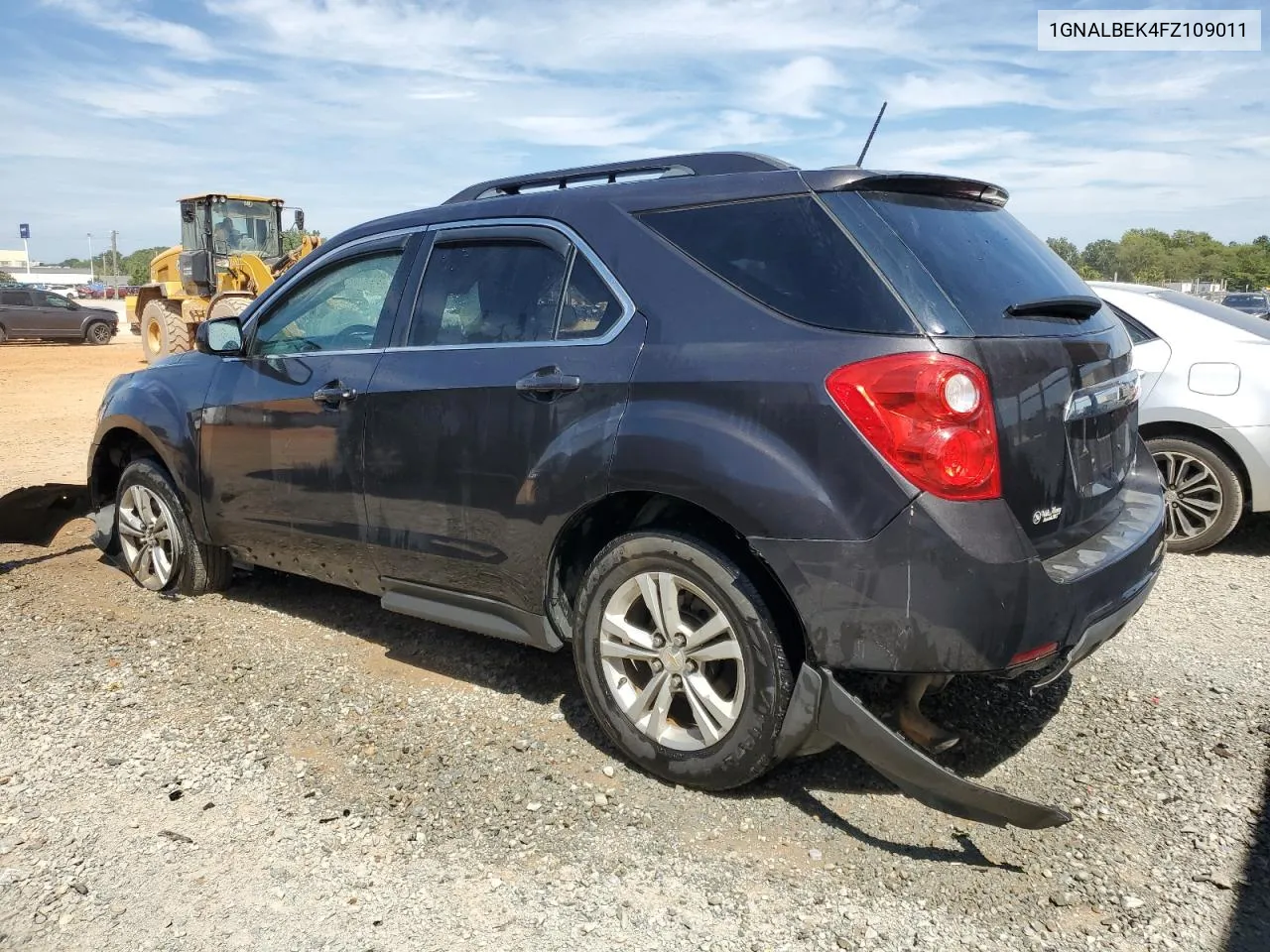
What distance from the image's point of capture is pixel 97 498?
5.75 meters

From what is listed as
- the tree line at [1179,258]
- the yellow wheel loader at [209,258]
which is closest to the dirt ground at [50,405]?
the yellow wheel loader at [209,258]

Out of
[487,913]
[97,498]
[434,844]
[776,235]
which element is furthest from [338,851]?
[97,498]

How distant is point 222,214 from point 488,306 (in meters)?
17.5

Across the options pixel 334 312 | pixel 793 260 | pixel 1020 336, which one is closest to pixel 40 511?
pixel 334 312

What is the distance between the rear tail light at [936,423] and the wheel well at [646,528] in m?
0.50

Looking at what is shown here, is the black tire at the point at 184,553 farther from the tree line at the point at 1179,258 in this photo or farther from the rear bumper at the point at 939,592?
the tree line at the point at 1179,258

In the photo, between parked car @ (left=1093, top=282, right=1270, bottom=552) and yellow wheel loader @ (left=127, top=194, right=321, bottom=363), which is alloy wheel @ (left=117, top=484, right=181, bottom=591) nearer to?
parked car @ (left=1093, top=282, right=1270, bottom=552)

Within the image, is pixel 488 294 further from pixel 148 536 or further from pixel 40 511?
pixel 40 511

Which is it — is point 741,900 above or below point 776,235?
below

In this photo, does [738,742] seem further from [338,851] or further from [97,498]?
[97,498]

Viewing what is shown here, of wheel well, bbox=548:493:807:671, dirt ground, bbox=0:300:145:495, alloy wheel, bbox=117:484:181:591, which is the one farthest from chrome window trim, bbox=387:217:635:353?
dirt ground, bbox=0:300:145:495

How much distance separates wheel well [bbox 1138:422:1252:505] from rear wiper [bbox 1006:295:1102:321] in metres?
3.09

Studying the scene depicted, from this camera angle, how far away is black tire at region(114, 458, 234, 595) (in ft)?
16.5

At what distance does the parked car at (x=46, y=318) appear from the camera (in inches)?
1134
